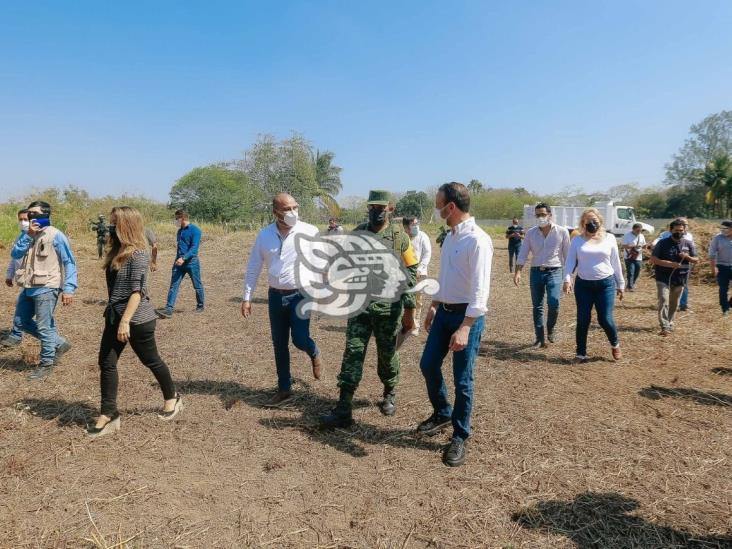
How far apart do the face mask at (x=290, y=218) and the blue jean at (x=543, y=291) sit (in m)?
3.43

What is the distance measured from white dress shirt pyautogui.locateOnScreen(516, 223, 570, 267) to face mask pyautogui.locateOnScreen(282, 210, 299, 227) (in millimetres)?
3284

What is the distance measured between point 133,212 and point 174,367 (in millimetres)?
2446

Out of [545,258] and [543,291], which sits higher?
[545,258]

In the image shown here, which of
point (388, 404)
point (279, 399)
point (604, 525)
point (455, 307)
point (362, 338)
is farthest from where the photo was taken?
point (279, 399)

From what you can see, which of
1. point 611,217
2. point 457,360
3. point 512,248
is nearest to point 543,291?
point 457,360

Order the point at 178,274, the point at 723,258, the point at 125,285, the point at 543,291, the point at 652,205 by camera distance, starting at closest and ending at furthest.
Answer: the point at 125,285, the point at 543,291, the point at 723,258, the point at 178,274, the point at 652,205

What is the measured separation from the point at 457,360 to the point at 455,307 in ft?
1.21

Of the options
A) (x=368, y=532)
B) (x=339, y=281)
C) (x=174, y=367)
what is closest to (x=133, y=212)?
(x=339, y=281)

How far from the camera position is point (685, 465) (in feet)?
10.6

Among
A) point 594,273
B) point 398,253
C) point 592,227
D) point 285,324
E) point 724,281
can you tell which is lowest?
point 724,281

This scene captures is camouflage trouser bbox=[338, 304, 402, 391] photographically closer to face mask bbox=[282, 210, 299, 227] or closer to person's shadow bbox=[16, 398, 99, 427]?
face mask bbox=[282, 210, 299, 227]

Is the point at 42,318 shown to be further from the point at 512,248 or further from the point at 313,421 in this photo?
the point at 512,248

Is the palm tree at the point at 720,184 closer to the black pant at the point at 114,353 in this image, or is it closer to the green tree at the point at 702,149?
the green tree at the point at 702,149

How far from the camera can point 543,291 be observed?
6.11 metres
